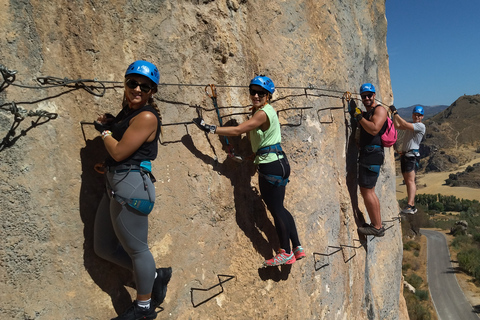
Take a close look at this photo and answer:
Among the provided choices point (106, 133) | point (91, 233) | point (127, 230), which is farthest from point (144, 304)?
point (106, 133)

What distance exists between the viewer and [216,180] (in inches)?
166

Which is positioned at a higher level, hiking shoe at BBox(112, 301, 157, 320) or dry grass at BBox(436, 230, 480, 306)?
hiking shoe at BBox(112, 301, 157, 320)

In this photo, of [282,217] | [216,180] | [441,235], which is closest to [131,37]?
[216,180]

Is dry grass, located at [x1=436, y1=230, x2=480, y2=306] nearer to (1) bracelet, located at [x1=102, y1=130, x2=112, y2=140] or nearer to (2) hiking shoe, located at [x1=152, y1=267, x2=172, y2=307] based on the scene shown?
(2) hiking shoe, located at [x1=152, y1=267, x2=172, y2=307]

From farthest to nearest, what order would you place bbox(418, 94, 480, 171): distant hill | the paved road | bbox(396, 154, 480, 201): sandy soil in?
bbox(418, 94, 480, 171): distant hill
bbox(396, 154, 480, 201): sandy soil
the paved road

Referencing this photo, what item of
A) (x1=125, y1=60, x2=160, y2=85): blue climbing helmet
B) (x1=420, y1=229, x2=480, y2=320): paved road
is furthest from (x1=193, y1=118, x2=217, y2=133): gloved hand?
(x1=420, y1=229, x2=480, y2=320): paved road

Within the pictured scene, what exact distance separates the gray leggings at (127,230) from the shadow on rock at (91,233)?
202mm

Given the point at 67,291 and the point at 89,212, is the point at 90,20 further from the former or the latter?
the point at 67,291

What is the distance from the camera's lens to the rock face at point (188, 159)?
308 cm

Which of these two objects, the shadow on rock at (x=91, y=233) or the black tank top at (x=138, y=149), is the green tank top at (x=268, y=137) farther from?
the shadow on rock at (x=91, y=233)

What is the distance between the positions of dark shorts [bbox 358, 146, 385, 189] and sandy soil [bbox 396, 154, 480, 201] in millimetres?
58940

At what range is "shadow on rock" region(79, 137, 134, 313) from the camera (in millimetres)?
3324

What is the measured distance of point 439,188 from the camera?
243ft

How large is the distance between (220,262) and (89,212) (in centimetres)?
154
